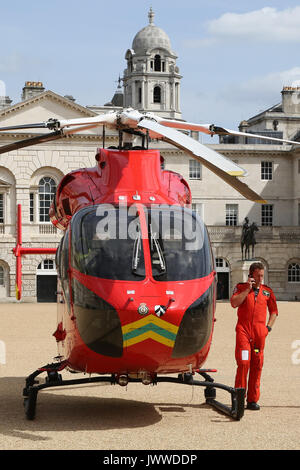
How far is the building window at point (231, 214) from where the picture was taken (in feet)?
197

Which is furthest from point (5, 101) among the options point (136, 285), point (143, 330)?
point (143, 330)

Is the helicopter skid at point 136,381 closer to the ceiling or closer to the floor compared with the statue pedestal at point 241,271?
closer to the ceiling

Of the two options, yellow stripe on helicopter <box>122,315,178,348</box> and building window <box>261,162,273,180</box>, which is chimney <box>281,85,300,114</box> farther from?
yellow stripe on helicopter <box>122,315,178,348</box>

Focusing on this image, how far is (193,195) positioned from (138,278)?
1934 inches

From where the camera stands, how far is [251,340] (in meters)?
10.2

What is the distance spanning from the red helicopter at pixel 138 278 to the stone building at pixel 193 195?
33.6 m

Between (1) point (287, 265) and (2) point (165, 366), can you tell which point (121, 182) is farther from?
(1) point (287, 265)

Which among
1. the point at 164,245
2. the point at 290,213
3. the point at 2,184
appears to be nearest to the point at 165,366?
the point at 164,245

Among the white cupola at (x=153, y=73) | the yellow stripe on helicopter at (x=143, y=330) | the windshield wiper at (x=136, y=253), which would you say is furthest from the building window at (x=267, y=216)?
the yellow stripe on helicopter at (x=143, y=330)

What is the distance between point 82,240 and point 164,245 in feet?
2.95

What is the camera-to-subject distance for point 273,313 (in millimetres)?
10609

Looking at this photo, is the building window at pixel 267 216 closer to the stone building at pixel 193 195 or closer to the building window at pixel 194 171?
the stone building at pixel 193 195

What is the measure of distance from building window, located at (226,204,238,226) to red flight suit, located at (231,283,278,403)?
4985cm
